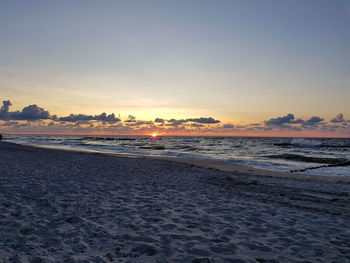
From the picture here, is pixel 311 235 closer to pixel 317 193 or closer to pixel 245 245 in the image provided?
pixel 245 245

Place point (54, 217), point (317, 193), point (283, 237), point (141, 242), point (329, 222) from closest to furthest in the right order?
1. point (141, 242)
2. point (283, 237)
3. point (54, 217)
4. point (329, 222)
5. point (317, 193)

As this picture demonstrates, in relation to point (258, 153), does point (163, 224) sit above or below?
above

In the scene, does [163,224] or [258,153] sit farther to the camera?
[258,153]

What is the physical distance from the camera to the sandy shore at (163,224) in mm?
5770

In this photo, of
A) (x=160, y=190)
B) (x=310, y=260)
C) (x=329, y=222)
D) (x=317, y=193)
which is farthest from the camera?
(x=317, y=193)

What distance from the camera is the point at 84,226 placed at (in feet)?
23.5

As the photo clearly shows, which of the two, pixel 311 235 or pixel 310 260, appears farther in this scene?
pixel 311 235

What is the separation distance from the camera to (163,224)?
24.9ft

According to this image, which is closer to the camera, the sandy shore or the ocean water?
the sandy shore

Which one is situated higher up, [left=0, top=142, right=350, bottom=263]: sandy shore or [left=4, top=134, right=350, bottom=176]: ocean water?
[left=0, top=142, right=350, bottom=263]: sandy shore

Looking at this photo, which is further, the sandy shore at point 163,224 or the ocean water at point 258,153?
the ocean water at point 258,153

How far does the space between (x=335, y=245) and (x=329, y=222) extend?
2.21 metres

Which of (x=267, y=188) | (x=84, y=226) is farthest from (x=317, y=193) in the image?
(x=84, y=226)

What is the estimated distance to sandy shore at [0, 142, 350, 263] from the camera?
577 cm
